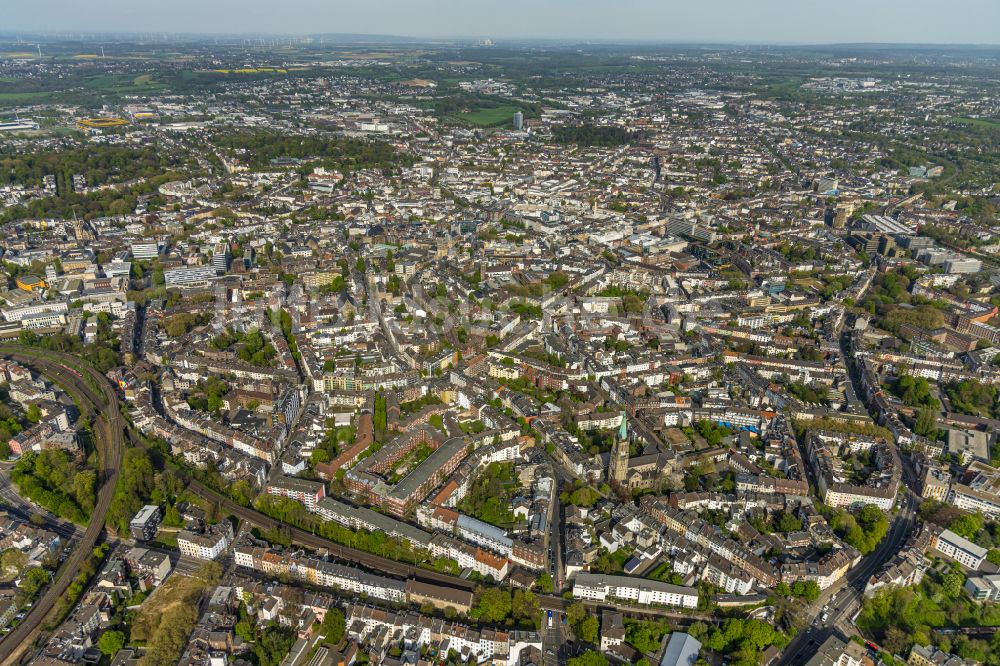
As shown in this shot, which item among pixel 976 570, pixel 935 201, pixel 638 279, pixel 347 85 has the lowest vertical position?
pixel 976 570

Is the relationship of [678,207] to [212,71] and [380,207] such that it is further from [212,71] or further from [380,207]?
[212,71]

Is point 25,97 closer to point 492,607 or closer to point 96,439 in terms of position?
point 96,439

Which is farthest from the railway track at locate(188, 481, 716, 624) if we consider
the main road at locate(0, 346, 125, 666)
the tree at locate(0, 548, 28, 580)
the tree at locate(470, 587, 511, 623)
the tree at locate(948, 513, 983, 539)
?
the tree at locate(948, 513, 983, 539)

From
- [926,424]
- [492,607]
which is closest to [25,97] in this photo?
[492,607]

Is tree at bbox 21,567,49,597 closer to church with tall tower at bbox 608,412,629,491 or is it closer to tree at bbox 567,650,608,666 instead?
tree at bbox 567,650,608,666

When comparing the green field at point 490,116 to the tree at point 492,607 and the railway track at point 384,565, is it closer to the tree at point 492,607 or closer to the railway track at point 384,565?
the railway track at point 384,565

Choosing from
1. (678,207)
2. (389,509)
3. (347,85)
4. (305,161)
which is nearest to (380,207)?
(305,161)
